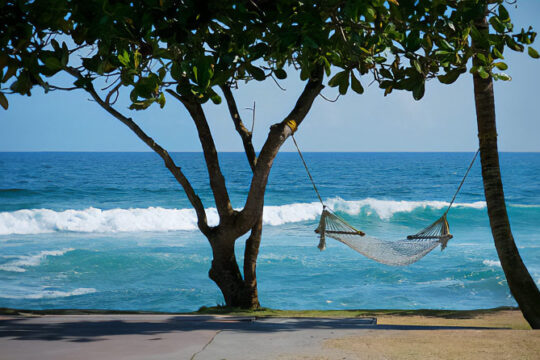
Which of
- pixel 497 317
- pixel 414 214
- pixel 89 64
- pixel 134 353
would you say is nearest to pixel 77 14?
pixel 89 64

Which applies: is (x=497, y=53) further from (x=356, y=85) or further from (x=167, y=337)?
(x=167, y=337)

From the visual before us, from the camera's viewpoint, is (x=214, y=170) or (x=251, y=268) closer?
(x=214, y=170)

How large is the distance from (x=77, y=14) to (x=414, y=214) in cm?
1638

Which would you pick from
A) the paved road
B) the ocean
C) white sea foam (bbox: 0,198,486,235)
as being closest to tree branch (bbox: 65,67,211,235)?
the paved road

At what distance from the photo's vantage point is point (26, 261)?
962cm

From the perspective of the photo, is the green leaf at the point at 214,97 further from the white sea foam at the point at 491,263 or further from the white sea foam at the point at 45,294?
the white sea foam at the point at 491,263

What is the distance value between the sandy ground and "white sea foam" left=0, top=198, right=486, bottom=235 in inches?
463

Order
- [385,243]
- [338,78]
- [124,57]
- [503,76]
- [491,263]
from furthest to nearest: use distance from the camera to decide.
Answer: [491,263], [385,243], [338,78], [503,76], [124,57]

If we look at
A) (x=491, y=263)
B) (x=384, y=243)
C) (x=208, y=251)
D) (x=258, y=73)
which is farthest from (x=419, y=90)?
(x=208, y=251)

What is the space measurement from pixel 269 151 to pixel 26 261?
7.21 metres

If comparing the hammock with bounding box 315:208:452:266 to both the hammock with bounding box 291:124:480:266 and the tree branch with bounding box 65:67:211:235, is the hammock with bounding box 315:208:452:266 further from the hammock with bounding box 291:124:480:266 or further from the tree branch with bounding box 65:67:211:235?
the tree branch with bounding box 65:67:211:235

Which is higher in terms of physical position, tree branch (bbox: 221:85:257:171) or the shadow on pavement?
tree branch (bbox: 221:85:257:171)

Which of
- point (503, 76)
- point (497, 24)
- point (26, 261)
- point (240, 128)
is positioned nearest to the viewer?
point (497, 24)

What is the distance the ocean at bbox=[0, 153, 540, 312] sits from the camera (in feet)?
24.6
